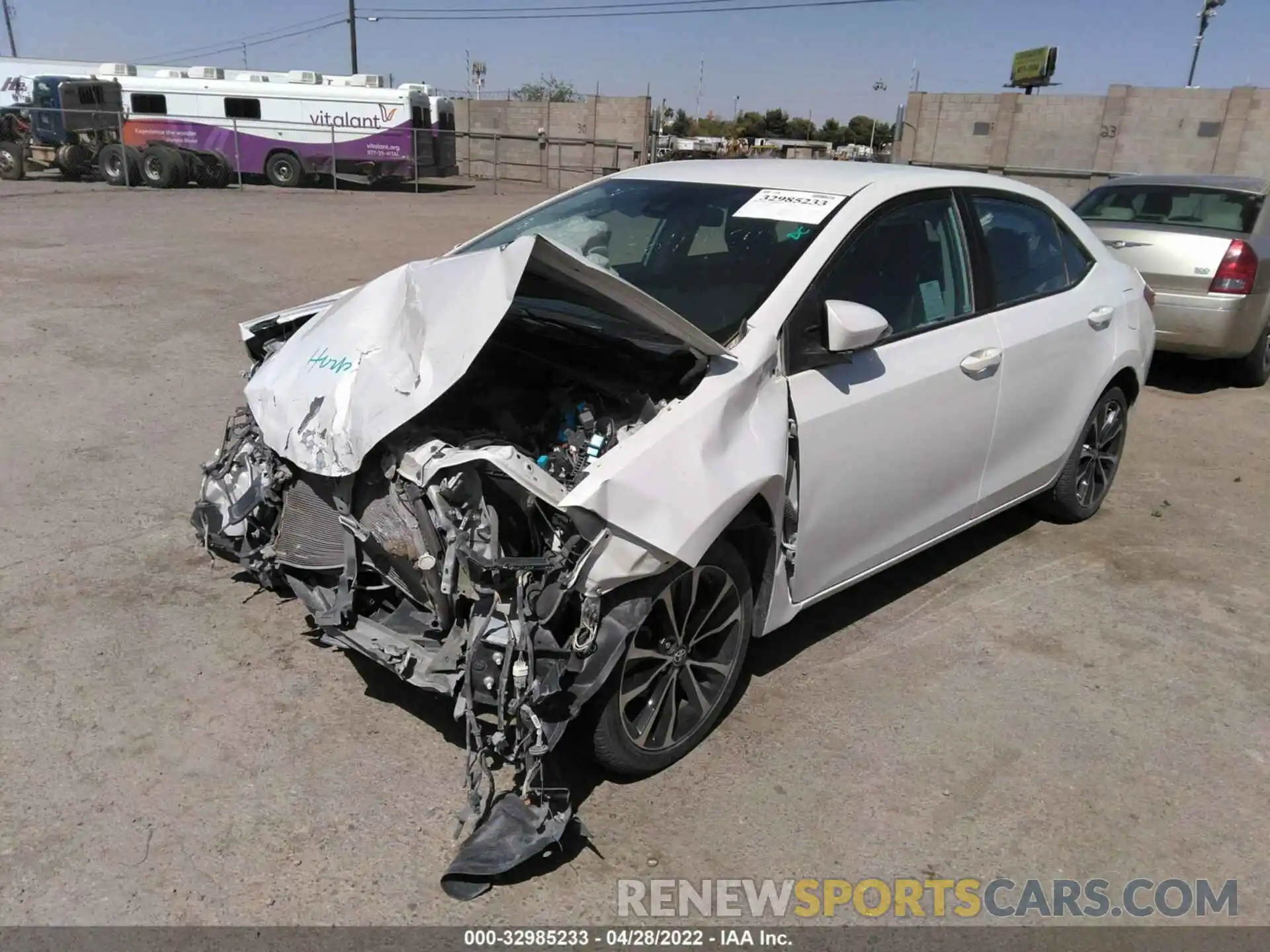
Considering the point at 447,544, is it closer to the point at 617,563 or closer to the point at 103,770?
the point at 617,563

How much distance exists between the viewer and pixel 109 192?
22219 mm

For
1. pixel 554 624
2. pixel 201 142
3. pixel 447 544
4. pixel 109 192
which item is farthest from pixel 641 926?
pixel 201 142

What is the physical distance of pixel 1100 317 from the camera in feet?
15.7

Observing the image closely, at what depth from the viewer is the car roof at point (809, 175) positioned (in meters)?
3.87

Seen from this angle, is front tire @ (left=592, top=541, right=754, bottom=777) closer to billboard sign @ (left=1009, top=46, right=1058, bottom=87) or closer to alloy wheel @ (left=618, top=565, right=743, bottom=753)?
alloy wheel @ (left=618, top=565, right=743, bottom=753)

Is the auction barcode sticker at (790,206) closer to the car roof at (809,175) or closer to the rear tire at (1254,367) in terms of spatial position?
the car roof at (809,175)

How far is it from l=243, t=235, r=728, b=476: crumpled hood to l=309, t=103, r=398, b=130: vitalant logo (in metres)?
27.1

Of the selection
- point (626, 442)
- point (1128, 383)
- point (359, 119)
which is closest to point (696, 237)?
point (626, 442)

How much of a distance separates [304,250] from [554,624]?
12239 millimetres

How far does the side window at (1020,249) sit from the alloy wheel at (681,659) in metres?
2.03

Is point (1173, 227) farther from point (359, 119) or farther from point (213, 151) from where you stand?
point (213, 151)

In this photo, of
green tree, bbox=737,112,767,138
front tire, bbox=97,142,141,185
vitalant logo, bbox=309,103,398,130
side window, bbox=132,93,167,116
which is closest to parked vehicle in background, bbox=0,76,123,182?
front tire, bbox=97,142,141,185

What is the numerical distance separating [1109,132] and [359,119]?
2367 cm

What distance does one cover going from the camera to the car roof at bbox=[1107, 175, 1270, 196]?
27.3 feet
